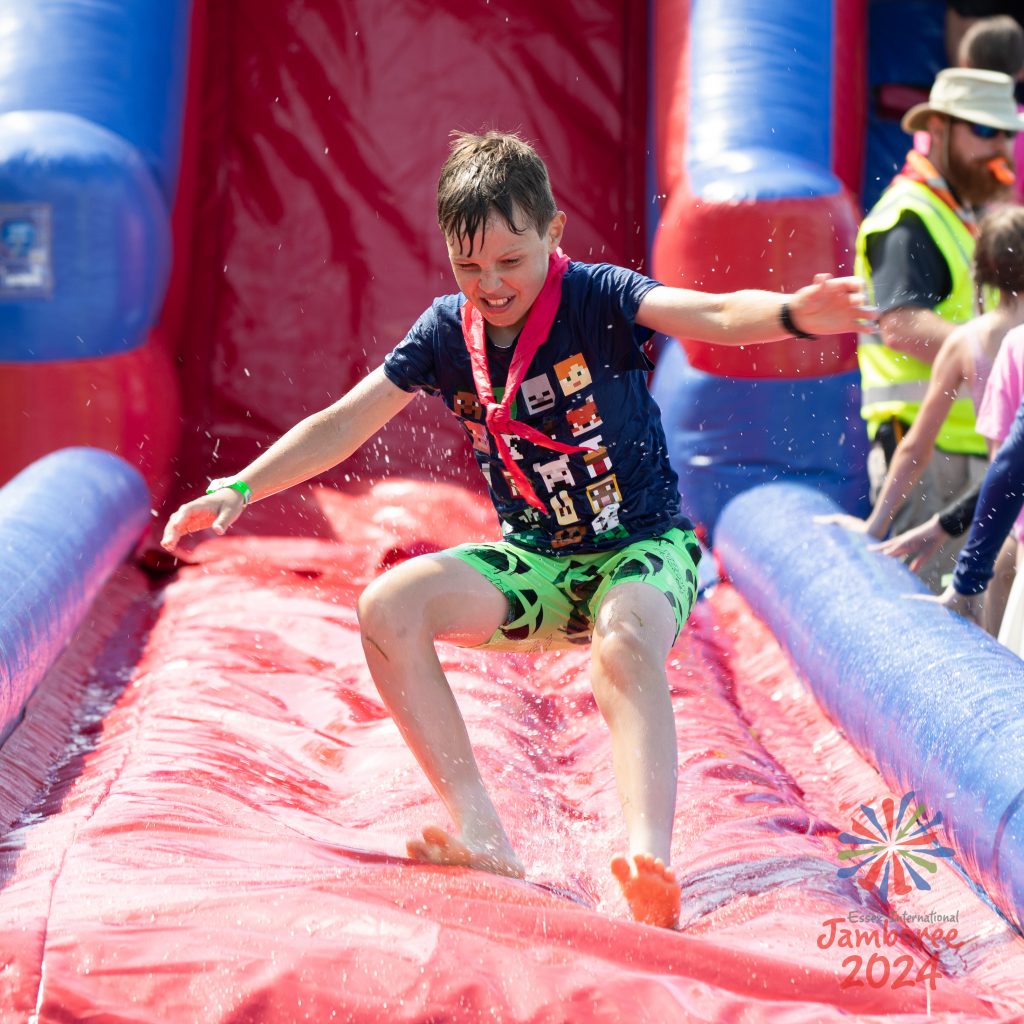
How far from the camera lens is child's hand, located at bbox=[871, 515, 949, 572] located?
2996 millimetres

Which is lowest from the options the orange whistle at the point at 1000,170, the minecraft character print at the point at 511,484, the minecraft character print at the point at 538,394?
the minecraft character print at the point at 511,484

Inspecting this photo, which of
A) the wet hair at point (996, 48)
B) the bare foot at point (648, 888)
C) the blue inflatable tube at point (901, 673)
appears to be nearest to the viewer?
the bare foot at point (648, 888)

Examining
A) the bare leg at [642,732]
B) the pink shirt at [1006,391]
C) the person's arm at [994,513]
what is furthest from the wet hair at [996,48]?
the bare leg at [642,732]

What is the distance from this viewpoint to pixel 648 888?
183 centimetres

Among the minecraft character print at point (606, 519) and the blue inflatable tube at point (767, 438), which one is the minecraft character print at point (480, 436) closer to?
the minecraft character print at point (606, 519)

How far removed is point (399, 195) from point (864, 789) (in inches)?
109

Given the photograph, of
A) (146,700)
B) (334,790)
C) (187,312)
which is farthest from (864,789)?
(187,312)

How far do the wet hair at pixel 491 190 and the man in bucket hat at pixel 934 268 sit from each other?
1.64 meters

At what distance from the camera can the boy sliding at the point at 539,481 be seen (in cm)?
196

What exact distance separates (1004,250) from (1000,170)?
31.1 inches

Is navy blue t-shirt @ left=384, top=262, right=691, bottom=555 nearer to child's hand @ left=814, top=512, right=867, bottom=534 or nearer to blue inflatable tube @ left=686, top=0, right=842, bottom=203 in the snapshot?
child's hand @ left=814, top=512, right=867, bottom=534

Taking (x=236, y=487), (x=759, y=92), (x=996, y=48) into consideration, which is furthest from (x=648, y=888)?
(x=996, y=48)

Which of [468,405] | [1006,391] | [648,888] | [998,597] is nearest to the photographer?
[648,888]

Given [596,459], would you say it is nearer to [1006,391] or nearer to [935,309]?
[1006,391]
